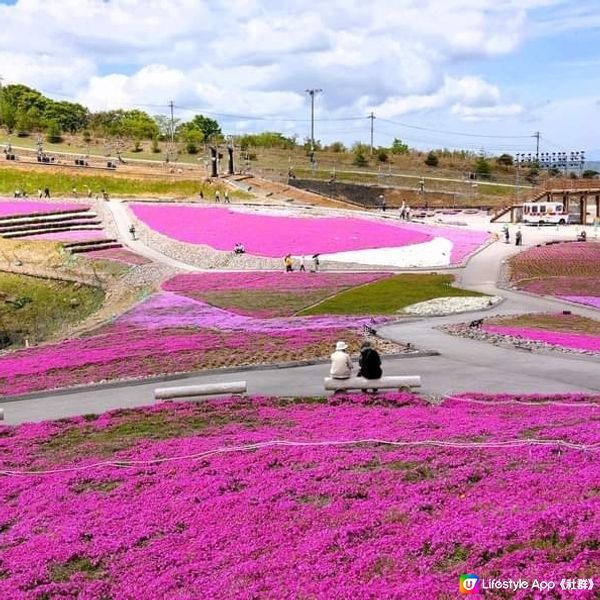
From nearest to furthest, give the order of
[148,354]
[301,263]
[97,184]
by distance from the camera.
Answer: [148,354] < [301,263] < [97,184]

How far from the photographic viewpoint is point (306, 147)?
143 m

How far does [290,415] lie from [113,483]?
17.6 feet

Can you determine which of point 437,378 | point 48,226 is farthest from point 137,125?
point 437,378

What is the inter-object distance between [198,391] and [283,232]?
44538 mm

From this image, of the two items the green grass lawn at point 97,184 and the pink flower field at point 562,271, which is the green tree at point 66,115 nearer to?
the green grass lawn at point 97,184

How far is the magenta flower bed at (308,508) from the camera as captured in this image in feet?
31.4

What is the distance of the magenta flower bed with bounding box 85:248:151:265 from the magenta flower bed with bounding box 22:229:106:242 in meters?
3.94

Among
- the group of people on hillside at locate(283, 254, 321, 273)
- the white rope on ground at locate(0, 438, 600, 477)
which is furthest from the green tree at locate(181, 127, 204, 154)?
the white rope on ground at locate(0, 438, 600, 477)

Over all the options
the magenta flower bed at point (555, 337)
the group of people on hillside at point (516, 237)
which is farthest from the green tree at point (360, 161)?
the magenta flower bed at point (555, 337)

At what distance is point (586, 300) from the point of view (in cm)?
3825

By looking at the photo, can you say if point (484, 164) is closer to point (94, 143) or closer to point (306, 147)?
point (306, 147)

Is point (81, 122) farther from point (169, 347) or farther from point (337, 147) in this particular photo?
point (169, 347)

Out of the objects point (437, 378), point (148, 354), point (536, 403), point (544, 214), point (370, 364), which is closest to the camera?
point (536, 403)

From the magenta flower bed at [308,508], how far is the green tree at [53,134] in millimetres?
114630
